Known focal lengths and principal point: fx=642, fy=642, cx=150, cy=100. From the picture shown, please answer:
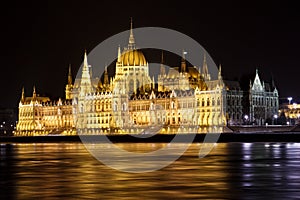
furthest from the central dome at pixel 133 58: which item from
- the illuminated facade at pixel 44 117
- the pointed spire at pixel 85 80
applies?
the illuminated facade at pixel 44 117

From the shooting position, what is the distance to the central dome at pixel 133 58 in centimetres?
15575

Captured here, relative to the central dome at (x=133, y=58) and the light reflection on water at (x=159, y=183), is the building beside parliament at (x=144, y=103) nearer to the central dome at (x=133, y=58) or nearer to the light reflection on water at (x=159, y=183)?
the central dome at (x=133, y=58)

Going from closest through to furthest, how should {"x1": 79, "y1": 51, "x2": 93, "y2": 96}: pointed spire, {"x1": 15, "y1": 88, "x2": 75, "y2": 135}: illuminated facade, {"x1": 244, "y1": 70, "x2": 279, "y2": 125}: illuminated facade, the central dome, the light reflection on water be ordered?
the light reflection on water → {"x1": 244, "y1": 70, "x2": 279, "y2": 125}: illuminated facade → the central dome → {"x1": 15, "y1": 88, "x2": 75, "y2": 135}: illuminated facade → {"x1": 79, "y1": 51, "x2": 93, "y2": 96}: pointed spire

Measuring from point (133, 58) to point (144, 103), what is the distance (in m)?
17.4

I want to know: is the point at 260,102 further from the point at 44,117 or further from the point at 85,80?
the point at 44,117

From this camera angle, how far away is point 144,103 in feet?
470

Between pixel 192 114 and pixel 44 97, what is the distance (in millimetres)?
60469

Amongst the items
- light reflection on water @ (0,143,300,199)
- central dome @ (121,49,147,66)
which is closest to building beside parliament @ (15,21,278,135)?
central dome @ (121,49,147,66)

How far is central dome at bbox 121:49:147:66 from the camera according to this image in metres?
156

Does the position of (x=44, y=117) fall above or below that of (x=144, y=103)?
below

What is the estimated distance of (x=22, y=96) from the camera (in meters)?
183

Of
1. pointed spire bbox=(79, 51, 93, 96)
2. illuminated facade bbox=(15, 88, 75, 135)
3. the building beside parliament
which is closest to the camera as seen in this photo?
the building beside parliament

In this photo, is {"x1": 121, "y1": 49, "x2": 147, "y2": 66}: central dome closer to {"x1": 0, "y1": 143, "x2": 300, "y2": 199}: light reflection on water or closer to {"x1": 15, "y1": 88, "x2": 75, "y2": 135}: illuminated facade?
{"x1": 15, "y1": 88, "x2": 75, "y2": 135}: illuminated facade

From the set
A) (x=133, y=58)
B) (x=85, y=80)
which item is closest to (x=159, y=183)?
(x=133, y=58)
